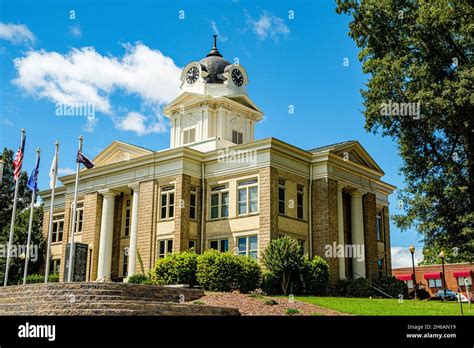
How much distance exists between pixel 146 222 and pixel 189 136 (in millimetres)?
7981

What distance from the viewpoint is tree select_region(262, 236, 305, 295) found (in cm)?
3088

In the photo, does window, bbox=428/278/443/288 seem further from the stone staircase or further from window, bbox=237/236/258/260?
the stone staircase

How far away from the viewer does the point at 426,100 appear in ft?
92.8

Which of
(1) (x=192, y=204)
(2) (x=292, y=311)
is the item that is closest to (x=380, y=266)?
(1) (x=192, y=204)

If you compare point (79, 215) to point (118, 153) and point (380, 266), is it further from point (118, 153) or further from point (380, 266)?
point (380, 266)

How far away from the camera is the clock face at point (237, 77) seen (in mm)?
43375

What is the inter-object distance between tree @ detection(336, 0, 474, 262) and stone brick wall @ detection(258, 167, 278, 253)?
6.38 metres

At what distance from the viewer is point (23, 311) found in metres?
19.9

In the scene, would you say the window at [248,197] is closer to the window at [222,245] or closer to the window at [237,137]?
the window at [222,245]

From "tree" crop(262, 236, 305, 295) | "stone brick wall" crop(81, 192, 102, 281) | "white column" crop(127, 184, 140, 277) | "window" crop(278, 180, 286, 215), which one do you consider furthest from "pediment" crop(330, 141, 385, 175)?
"stone brick wall" crop(81, 192, 102, 281)

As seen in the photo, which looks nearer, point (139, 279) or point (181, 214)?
point (139, 279)

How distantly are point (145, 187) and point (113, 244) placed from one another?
523 cm
